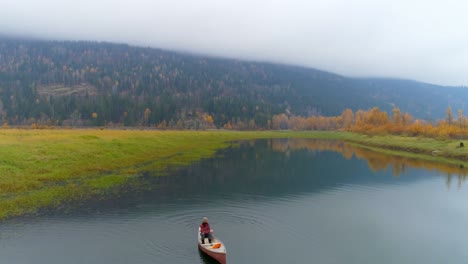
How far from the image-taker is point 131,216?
128 feet

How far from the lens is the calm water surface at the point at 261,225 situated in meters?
29.5

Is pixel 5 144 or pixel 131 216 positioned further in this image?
pixel 5 144

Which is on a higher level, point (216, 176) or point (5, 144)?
point (5, 144)

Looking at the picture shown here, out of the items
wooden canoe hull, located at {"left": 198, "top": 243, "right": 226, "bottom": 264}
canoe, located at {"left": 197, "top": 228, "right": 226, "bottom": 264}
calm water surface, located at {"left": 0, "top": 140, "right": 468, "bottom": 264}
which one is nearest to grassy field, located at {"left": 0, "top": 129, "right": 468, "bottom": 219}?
calm water surface, located at {"left": 0, "top": 140, "right": 468, "bottom": 264}

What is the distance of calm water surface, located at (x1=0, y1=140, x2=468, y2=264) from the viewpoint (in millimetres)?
29469

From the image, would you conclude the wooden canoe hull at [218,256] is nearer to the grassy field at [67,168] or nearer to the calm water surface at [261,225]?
the calm water surface at [261,225]

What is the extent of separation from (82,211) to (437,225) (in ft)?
134

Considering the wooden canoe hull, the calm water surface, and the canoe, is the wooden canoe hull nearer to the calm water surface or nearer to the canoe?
the canoe

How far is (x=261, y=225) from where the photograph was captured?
3728cm

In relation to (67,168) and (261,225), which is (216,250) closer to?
(261,225)

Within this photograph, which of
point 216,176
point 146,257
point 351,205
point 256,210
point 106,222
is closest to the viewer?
point 146,257

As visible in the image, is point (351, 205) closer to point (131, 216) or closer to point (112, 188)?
point (131, 216)

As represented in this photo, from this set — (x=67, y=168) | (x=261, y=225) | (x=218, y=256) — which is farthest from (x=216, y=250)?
(x=67, y=168)

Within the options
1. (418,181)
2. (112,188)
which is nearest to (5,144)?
(112,188)
